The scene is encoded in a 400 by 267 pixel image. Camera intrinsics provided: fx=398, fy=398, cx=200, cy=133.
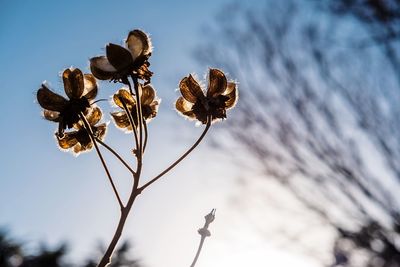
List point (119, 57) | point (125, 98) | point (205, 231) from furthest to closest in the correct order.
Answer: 1. point (125, 98)
2. point (119, 57)
3. point (205, 231)

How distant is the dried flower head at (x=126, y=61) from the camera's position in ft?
3.02

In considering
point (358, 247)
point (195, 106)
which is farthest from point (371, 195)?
point (195, 106)

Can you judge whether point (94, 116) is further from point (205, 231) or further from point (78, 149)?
A: point (205, 231)

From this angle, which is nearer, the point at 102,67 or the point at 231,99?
the point at 102,67

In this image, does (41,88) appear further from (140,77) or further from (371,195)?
(371,195)

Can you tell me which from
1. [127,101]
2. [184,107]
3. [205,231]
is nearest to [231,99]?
[184,107]

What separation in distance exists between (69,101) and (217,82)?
1.24ft

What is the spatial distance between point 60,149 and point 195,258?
0.55m

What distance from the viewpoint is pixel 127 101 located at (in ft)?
3.47

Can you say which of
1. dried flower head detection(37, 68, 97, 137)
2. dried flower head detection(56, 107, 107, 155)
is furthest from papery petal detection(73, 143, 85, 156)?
dried flower head detection(37, 68, 97, 137)

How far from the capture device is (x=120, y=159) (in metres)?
0.92

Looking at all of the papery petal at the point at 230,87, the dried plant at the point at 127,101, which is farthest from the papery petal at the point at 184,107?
the papery petal at the point at 230,87

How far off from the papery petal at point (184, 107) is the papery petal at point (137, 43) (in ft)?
0.72

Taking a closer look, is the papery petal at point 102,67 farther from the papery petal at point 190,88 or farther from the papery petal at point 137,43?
the papery petal at point 190,88
